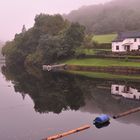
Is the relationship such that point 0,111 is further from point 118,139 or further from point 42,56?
point 42,56

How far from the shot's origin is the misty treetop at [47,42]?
124 m

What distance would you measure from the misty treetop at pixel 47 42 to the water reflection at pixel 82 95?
1462 inches

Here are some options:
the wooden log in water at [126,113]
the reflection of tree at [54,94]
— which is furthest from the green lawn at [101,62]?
the wooden log in water at [126,113]

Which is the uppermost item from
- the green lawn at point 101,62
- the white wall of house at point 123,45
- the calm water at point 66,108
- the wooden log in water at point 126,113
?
the white wall of house at point 123,45

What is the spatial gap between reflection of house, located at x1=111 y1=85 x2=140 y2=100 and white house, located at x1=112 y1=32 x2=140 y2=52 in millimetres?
51643

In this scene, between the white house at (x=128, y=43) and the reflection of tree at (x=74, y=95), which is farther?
the white house at (x=128, y=43)

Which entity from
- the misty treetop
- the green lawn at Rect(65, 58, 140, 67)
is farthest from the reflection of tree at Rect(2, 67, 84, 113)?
the misty treetop

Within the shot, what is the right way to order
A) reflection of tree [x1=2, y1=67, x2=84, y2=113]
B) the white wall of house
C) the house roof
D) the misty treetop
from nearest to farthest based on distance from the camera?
reflection of tree [x1=2, y1=67, x2=84, y2=113]
the white wall of house
the house roof
the misty treetop

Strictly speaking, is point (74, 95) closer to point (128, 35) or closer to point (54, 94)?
point (54, 94)

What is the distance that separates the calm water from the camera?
4009cm

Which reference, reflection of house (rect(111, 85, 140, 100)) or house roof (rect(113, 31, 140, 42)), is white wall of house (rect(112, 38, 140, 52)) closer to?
house roof (rect(113, 31, 140, 42))

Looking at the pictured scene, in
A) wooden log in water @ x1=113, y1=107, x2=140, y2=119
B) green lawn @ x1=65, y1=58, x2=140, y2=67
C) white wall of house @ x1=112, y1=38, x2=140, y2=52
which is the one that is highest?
white wall of house @ x1=112, y1=38, x2=140, y2=52

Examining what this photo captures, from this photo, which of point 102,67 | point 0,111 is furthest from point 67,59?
point 0,111

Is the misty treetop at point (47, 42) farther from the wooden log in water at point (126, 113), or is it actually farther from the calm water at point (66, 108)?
the wooden log in water at point (126, 113)
